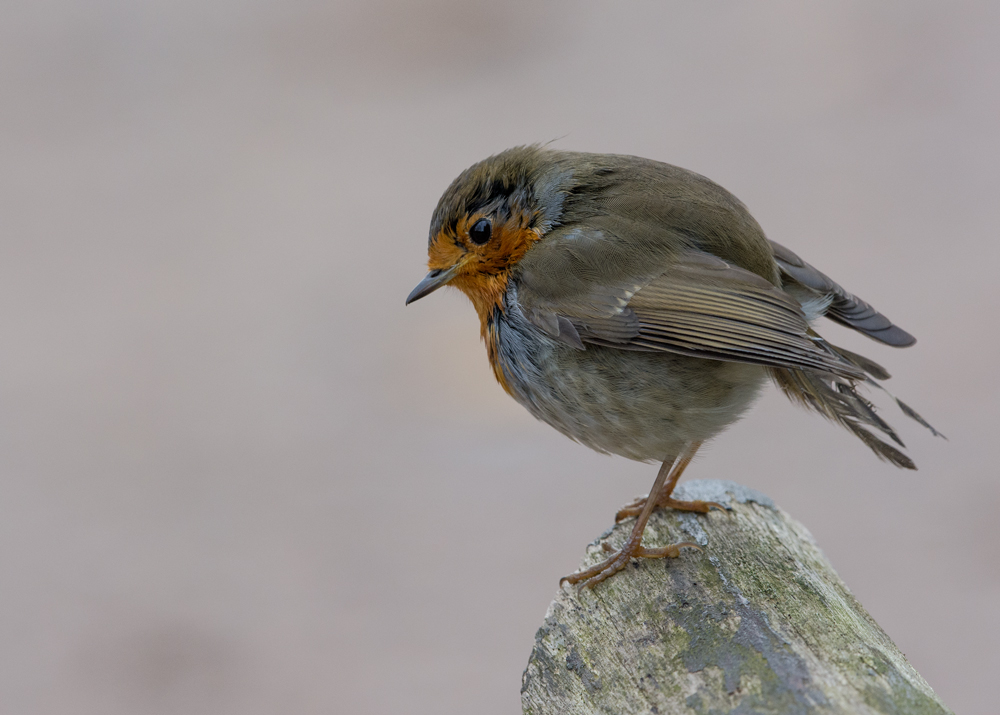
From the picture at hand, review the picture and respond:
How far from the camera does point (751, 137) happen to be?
944 centimetres

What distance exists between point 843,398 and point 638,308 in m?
0.65

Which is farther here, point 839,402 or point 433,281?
point 433,281

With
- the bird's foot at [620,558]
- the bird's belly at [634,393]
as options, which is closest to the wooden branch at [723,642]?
the bird's foot at [620,558]

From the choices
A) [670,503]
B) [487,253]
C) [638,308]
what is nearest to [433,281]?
[487,253]

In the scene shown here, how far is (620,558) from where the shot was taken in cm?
286

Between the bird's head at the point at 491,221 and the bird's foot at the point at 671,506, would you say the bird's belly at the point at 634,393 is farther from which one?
the bird's head at the point at 491,221

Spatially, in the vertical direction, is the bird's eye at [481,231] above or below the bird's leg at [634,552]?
above

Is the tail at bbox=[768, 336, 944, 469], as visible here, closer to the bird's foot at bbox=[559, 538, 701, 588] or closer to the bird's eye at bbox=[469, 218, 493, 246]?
the bird's foot at bbox=[559, 538, 701, 588]

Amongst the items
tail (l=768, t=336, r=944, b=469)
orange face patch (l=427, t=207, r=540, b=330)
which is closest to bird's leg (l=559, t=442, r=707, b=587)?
tail (l=768, t=336, r=944, b=469)

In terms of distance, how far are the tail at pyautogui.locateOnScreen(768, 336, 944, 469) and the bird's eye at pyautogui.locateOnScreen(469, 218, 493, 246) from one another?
3.10ft

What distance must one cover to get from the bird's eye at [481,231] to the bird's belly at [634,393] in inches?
13.2

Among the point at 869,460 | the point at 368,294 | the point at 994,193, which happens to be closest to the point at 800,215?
the point at 994,193

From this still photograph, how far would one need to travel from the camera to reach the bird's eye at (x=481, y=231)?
129 inches

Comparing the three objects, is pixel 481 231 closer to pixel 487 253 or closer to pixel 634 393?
pixel 487 253
